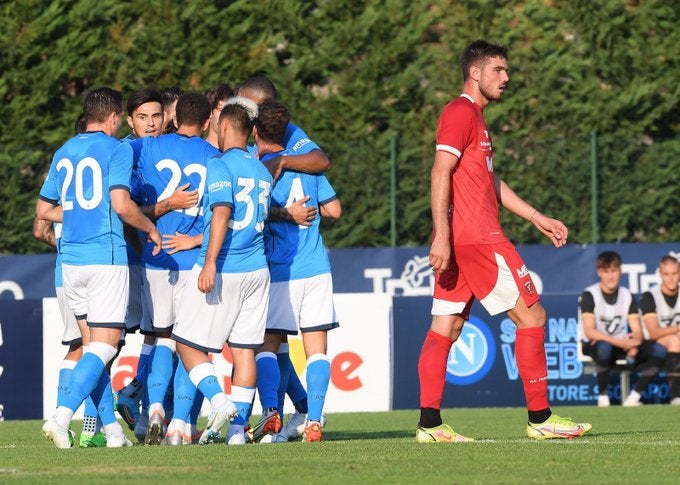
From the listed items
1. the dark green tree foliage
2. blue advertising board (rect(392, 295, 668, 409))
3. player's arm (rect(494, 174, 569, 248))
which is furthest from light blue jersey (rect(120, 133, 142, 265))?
the dark green tree foliage

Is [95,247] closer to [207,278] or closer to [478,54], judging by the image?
[207,278]

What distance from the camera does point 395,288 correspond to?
20.2m

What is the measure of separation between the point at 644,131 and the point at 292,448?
672 inches

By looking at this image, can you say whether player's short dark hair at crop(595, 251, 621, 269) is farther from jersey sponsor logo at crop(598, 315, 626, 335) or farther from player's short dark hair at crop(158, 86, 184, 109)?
player's short dark hair at crop(158, 86, 184, 109)

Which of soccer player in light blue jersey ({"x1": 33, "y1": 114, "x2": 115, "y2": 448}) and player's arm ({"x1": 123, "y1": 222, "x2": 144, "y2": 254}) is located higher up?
player's arm ({"x1": 123, "y1": 222, "x2": 144, "y2": 254})

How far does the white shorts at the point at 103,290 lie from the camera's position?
9.10m

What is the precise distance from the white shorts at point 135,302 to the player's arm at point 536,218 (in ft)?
8.15

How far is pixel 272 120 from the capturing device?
9547mm

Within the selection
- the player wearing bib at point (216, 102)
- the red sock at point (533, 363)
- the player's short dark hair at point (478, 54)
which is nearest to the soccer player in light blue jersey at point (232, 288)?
→ the player wearing bib at point (216, 102)

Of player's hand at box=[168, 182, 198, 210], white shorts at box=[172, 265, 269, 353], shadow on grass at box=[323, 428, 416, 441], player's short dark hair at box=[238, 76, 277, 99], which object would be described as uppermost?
player's short dark hair at box=[238, 76, 277, 99]

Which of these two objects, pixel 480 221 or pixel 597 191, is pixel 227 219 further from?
pixel 597 191

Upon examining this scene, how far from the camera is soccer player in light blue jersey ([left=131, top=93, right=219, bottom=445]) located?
952 cm

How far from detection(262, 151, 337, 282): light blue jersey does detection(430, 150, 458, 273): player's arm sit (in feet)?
3.90

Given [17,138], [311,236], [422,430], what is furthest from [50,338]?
[17,138]
